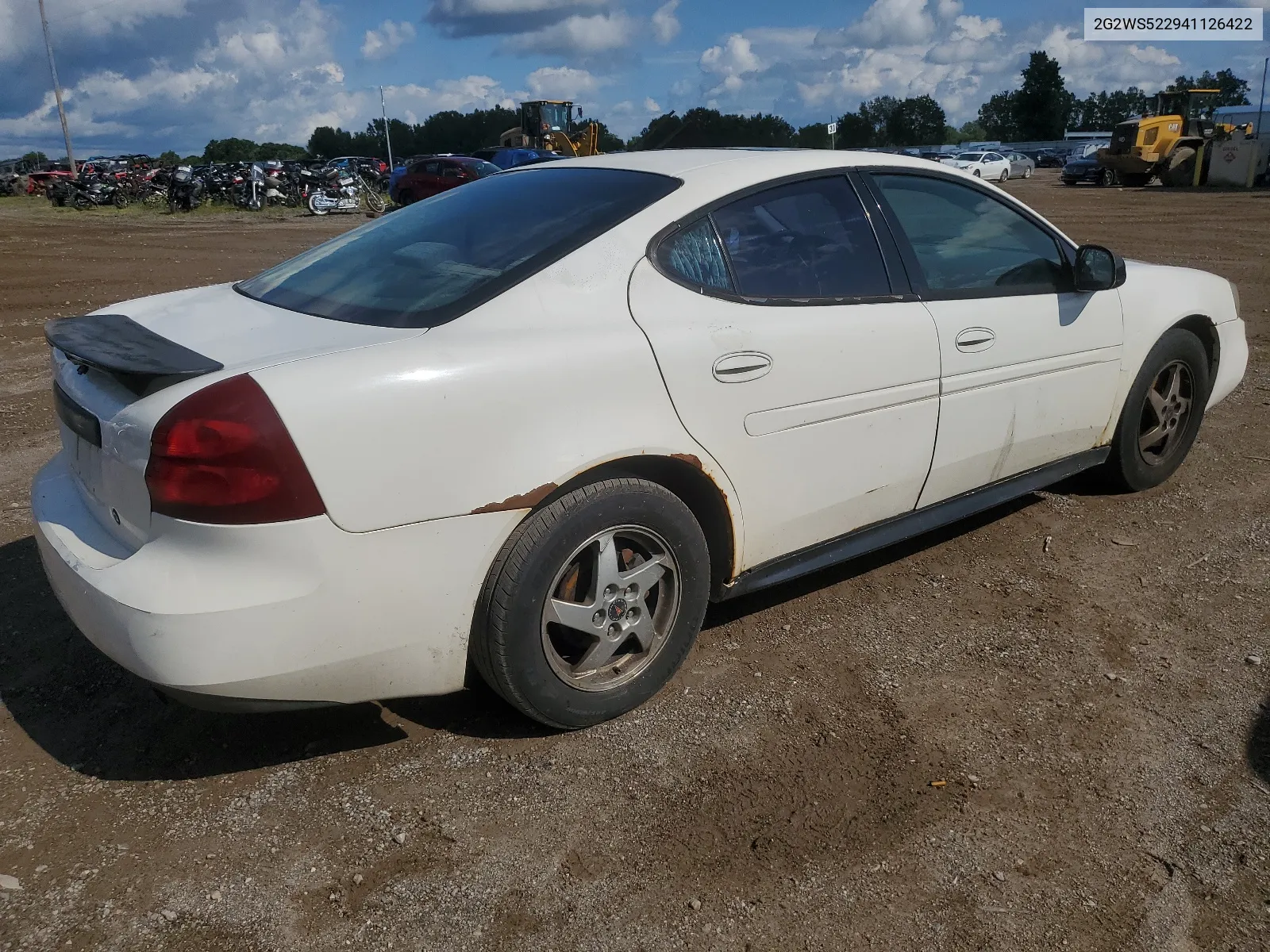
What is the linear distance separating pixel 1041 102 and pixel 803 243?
89.9 metres

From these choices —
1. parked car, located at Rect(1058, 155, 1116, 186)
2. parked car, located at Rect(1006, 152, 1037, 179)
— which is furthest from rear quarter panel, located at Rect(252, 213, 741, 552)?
parked car, located at Rect(1006, 152, 1037, 179)

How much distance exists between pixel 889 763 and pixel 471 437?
1448 millimetres

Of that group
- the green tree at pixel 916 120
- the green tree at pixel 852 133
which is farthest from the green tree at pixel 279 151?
the green tree at pixel 852 133

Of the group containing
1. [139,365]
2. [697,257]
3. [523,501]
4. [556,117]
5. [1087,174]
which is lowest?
[523,501]

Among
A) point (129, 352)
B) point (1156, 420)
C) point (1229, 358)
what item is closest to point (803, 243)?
point (129, 352)

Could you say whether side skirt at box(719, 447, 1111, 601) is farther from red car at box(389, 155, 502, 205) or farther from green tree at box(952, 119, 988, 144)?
green tree at box(952, 119, 988, 144)

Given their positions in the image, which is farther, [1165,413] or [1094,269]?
[1165,413]

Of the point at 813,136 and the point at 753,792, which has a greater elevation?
the point at 813,136

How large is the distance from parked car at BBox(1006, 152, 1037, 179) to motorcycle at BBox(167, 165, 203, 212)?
3096 cm

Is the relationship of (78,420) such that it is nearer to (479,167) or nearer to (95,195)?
(479,167)

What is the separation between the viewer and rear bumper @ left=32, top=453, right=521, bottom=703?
2209 mm

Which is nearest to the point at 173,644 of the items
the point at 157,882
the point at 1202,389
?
the point at 157,882

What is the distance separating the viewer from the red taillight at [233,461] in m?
2.18

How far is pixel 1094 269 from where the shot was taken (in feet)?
12.7
